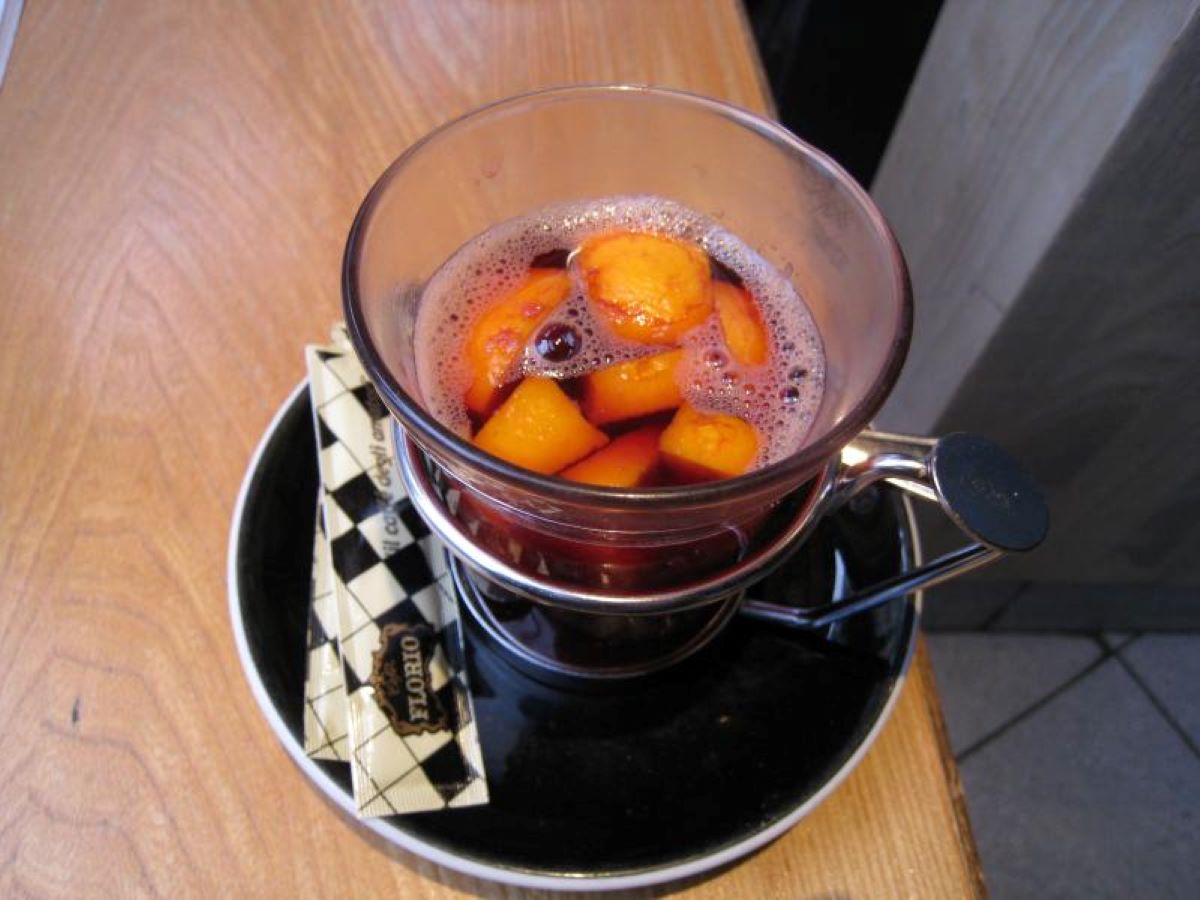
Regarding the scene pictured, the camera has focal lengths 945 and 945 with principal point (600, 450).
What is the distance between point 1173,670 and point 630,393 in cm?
132

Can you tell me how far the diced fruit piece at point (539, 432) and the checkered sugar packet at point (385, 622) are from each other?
0.14m

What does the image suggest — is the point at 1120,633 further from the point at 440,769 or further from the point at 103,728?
the point at 103,728

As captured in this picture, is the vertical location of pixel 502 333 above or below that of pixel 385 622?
above

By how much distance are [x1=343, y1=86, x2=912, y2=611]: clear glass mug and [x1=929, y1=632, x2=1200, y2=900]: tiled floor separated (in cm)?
102

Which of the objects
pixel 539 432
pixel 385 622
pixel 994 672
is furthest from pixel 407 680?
pixel 994 672

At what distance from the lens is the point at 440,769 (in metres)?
0.55

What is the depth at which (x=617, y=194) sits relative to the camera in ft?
2.23

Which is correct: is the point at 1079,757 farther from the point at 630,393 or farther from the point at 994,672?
the point at 630,393

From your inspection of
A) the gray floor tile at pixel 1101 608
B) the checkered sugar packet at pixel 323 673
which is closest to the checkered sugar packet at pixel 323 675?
the checkered sugar packet at pixel 323 673

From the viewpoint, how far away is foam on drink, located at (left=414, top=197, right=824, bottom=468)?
0.56m

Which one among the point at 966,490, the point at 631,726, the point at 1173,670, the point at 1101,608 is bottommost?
the point at 1173,670

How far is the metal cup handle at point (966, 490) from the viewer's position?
489 millimetres

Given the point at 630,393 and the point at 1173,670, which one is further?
the point at 1173,670

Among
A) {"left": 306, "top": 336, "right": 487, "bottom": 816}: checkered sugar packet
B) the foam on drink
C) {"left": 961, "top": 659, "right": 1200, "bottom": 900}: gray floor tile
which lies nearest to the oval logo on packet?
{"left": 306, "top": 336, "right": 487, "bottom": 816}: checkered sugar packet
